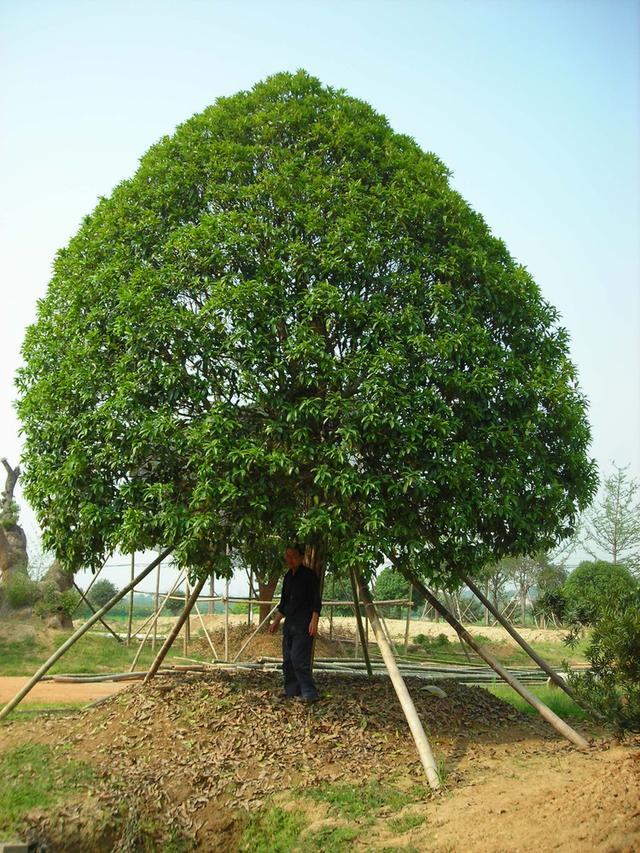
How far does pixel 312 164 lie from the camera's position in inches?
386

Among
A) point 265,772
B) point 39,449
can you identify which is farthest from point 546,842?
point 39,449

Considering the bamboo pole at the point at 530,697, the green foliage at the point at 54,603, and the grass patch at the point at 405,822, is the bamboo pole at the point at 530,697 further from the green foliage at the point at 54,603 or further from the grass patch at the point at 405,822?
the green foliage at the point at 54,603

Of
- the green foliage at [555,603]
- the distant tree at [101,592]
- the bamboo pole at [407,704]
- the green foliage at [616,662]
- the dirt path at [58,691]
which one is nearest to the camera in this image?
the bamboo pole at [407,704]

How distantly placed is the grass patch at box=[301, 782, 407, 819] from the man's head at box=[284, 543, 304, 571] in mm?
2873

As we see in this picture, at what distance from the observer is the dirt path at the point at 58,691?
11797 millimetres

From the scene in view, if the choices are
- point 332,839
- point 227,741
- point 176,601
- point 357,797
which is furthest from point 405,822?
point 176,601

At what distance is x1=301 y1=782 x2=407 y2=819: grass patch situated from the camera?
269 inches

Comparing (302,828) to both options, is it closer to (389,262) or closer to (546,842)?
(546,842)

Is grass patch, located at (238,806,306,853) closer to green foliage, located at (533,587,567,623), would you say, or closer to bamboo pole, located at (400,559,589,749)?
bamboo pole, located at (400,559,589,749)

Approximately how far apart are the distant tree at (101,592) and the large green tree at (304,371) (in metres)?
33.5

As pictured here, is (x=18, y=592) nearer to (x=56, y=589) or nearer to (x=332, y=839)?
(x=56, y=589)

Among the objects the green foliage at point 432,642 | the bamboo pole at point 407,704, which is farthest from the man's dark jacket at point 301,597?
the green foliage at point 432,642

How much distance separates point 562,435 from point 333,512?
3307mm

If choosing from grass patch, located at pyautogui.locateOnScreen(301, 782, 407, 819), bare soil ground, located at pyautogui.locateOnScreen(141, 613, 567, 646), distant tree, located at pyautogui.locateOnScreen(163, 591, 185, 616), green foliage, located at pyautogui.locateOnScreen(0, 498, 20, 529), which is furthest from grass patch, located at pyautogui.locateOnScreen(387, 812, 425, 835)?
green foliage, located at pyautogui.locateOnScreen(0, 498, 20, 529)
